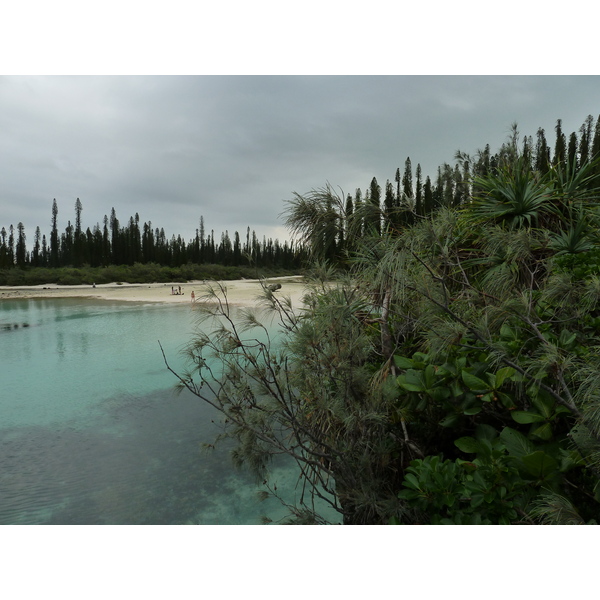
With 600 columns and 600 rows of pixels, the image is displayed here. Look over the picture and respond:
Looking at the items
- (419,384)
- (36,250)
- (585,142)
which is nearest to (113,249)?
(36,250)

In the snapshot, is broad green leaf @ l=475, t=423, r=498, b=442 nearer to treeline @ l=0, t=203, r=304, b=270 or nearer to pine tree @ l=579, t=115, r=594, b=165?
pine tree @ l=579, t=115, r=594, b=165

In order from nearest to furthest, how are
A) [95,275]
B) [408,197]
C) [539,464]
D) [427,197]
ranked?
[539,464], [408,197], [427,197], [95,275]

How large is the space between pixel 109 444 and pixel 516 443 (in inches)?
137

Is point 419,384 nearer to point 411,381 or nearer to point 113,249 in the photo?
point 411,381

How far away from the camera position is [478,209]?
2.40 metres

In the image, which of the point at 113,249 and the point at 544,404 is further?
the point at 113,249

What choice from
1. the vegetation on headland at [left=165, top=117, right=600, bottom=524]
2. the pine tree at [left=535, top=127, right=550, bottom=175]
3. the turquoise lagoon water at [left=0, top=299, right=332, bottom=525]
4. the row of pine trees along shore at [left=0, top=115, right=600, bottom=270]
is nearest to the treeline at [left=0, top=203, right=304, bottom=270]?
the turquoise lagoon water at [left=0, top=299, right=332, bottom=525]

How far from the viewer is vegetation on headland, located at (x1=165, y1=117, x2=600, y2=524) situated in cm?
119

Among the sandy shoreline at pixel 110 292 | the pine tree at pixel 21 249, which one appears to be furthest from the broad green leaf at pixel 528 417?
the pine tree at pixel 21 249

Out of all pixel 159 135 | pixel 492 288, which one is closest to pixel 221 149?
pixel 159 135

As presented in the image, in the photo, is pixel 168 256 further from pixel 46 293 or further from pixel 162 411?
pixel 162 411

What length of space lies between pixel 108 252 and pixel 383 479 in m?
21.6

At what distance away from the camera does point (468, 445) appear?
1308 mm

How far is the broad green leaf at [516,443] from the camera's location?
1.22m
